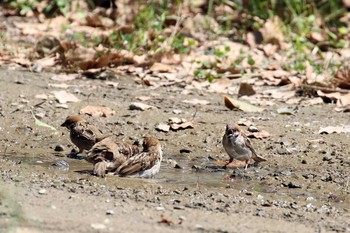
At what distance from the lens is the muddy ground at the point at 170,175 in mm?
6402

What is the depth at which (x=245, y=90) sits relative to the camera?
39.4 feet

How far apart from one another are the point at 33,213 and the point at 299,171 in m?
3.38

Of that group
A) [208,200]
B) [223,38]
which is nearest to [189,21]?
[223,38]

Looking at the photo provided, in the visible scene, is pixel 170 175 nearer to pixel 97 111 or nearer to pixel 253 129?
pixel 253 129

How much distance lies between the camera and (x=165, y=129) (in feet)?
33.2

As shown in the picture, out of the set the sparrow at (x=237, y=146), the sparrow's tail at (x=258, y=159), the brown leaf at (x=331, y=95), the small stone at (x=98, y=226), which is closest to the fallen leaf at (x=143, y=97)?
the brown leaf at (x=331, y=95)

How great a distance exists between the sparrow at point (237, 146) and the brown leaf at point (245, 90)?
8.91ft

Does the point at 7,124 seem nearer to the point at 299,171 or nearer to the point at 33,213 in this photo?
the point at 299,171

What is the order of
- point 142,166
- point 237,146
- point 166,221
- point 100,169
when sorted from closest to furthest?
1. point 166,221
2. point 100,169
3. point 142,166
4. point 237,146

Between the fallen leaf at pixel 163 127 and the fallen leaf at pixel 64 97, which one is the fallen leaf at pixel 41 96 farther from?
the fallen leaf at pixel 163 127

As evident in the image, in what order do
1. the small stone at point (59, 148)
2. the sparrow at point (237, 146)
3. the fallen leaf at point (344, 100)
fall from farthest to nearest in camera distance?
the fallen leaf at point (344, 100), the small stone at point (59, 148), the sparrow at point (237, 146)

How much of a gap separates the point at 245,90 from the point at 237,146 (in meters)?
3.10

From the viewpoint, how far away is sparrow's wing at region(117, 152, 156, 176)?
27.3ft

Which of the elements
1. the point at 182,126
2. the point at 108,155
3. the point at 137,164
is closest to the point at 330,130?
the point at 182,126
